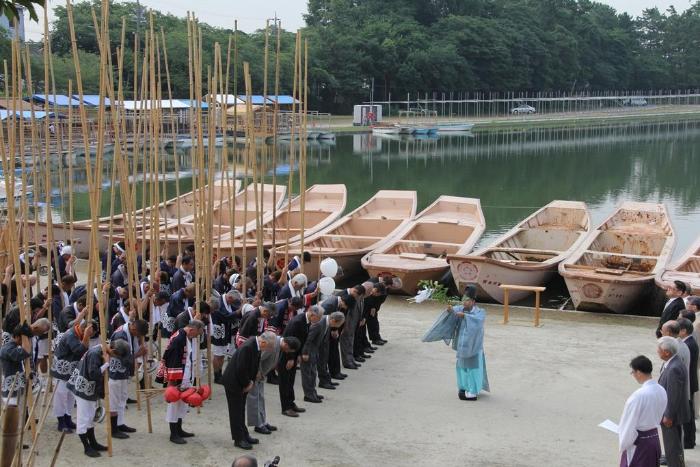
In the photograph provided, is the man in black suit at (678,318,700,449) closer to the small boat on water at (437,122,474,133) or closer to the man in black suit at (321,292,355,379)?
the man in black suit at (321,292,355,379)

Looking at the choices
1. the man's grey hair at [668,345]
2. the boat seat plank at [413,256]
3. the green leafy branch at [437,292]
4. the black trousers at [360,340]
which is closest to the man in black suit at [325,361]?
the black trousers at [360,340]

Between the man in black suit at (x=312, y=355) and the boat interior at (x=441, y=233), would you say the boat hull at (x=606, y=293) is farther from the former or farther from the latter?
the man in black suit at (x=312, y=355)

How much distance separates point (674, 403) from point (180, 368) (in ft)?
14.3

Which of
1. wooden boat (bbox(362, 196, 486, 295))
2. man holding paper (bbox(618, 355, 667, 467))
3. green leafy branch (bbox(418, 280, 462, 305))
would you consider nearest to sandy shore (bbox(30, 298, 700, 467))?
man holding paper (bbox(618, 355, 667, 467))

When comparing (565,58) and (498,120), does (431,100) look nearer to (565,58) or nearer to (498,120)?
(498,120)

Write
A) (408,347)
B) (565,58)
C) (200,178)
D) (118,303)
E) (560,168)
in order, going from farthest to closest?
(565,58) → (560,168) → (408,347) → (118,303) → (200,178)

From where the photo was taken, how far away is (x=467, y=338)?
9.32 meters

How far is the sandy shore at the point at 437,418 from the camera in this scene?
8.01 m

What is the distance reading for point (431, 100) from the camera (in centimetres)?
8012

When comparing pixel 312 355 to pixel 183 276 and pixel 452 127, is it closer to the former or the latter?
pixel 183 276

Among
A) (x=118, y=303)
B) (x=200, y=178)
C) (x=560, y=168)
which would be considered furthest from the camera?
(x=560, y=168)

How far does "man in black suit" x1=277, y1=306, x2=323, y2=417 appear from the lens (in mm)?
8914

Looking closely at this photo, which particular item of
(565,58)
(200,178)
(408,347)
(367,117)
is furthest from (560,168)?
(565,58)

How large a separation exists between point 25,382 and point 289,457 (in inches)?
94.2
